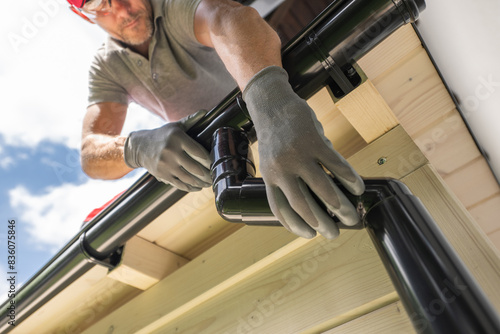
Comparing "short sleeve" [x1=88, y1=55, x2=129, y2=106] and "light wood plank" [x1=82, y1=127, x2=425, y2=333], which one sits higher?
"short sleeve" [x1=88, y1=55, x2=129, y2=106]

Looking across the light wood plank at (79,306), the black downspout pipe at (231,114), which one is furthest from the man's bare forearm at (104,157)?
the light wood plank at (79,306)

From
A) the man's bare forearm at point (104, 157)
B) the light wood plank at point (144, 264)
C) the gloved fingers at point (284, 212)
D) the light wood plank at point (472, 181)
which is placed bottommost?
the gloved fingers at point (284, 212)

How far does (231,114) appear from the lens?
828mm

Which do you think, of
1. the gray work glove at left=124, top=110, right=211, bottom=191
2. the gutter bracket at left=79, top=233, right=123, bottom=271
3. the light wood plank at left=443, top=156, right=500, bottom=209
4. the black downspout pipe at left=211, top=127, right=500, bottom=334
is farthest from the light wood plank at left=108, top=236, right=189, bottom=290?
the light wood plank at left=443, top=156, right=500, bottom=209

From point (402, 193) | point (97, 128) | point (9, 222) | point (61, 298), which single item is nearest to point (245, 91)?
point (402, 193)

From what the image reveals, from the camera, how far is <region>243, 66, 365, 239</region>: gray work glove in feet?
1.83

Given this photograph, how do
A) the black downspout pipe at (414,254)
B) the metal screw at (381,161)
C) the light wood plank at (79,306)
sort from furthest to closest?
1. the light wood plank at (79,306)
2. the metal screw at (381,161)
3. the black downspout pipe at (414,254)

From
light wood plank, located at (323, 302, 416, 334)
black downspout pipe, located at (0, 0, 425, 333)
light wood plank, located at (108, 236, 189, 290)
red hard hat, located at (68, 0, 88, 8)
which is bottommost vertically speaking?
light wood plank, located at (323, 302, 416, 334)

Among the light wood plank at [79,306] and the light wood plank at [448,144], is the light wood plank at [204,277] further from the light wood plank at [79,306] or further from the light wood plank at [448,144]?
the light wood plank at [448,144]

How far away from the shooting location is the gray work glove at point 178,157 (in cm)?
88

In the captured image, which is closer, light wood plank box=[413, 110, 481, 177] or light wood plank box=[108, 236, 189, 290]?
light wood plank box=[413, 110, 481, 177]

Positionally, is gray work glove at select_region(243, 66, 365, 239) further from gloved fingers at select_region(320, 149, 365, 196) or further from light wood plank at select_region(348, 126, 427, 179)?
light wood plank at select_region(348, 126, 427, 179)

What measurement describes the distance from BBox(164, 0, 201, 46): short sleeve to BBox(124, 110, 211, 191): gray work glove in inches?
17.1

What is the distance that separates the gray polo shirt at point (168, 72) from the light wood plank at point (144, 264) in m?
0.60
